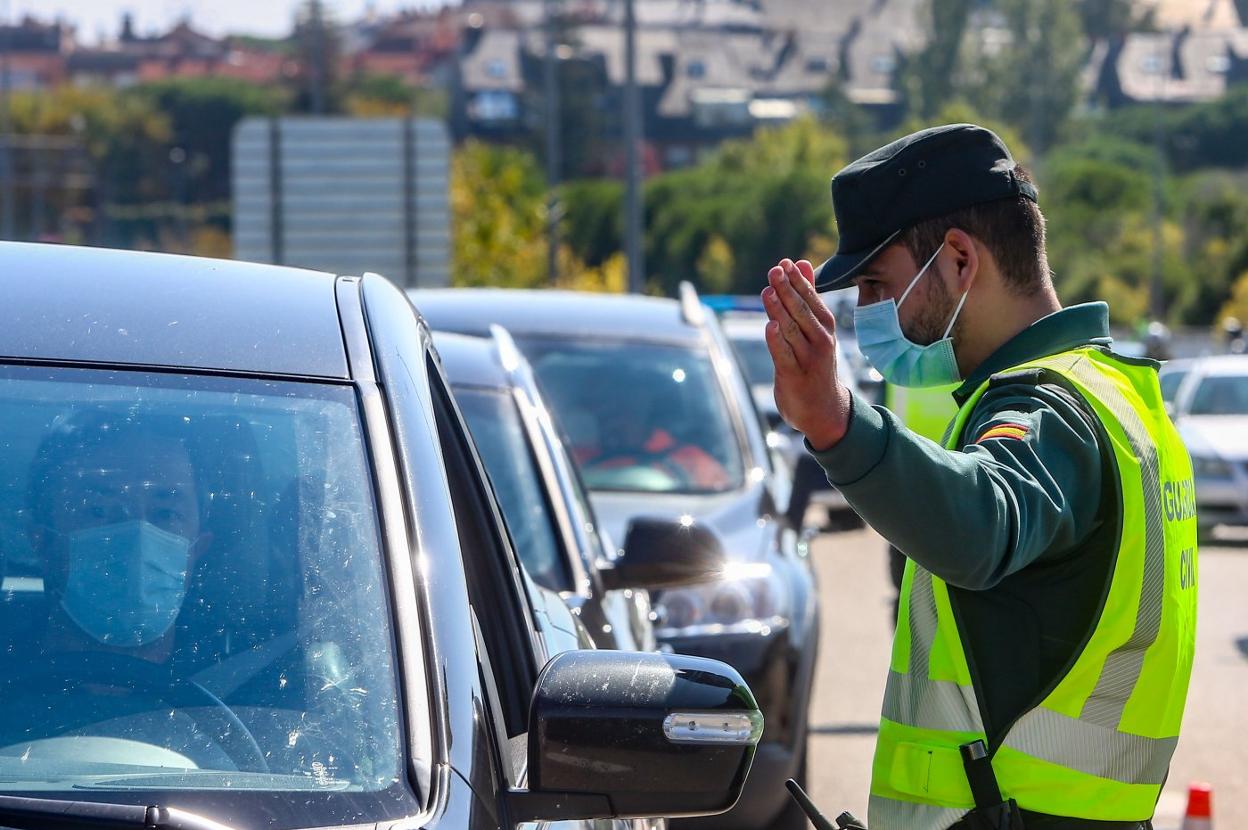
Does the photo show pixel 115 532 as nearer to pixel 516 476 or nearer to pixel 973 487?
A: pixel 973 487

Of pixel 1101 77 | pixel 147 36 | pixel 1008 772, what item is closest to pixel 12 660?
pixel 1008 772

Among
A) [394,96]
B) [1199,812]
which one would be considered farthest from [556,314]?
[394,96]

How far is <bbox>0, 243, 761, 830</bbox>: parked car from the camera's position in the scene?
7.38 feet

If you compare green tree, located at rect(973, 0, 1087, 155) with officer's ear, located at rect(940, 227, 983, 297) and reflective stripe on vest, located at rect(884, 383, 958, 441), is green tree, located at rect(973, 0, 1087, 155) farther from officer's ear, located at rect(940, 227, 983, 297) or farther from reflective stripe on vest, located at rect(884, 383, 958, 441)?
officer's ear, located at rect(940, 227, 983, 297)

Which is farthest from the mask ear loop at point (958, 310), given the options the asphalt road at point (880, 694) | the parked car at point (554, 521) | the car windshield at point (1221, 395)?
the car windshield at point (1221, 395)

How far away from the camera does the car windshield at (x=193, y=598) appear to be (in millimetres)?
2256

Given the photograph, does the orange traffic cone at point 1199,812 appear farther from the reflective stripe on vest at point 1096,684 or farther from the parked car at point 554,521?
the reflective stripe on vest at point 1096,684

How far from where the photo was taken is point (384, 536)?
2459mm

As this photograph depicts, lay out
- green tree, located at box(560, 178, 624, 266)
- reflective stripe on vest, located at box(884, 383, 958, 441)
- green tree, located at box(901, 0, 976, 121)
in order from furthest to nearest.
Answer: green tree, located at box(901, 0, 976, 121) → green tree, located at box(560, 178, 624, 266) → reflective stripe on vest, located at box(884, 383, 958, 441)

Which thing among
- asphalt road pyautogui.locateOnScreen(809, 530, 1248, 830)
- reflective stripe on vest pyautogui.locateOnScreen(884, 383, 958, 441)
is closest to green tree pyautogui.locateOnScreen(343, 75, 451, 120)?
asphalt road pyautogui.locateOnScreen(809, 530, 1248, 830)

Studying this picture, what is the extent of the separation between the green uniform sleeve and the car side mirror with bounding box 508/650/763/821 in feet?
0.90

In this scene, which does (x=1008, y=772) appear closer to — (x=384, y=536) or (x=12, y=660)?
(x=384, y=536)

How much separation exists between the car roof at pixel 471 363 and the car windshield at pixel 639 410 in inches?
83.0

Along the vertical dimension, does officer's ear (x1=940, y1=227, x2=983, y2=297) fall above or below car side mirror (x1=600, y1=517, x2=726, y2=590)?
above
